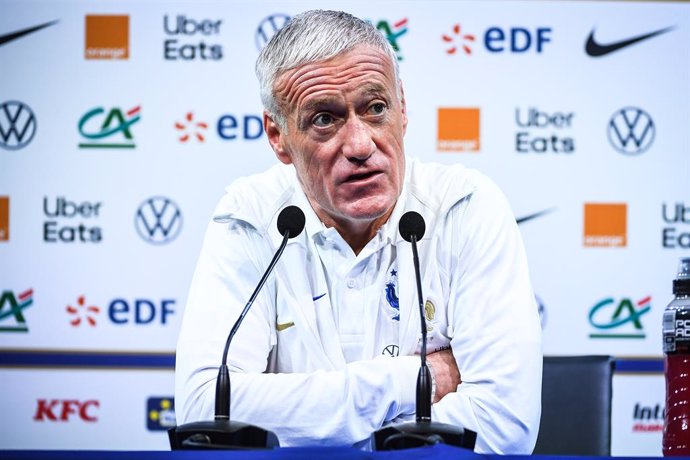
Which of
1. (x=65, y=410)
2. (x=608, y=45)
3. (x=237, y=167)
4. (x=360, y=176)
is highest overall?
(x=608, y=45)

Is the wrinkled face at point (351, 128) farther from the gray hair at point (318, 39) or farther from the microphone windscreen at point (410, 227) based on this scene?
the microphone windscreen at point (410, 227)

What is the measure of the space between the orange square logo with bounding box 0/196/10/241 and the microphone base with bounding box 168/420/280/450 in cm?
286

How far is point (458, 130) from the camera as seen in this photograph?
4.02 m

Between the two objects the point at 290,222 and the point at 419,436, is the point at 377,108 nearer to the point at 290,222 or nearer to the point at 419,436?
the point at 290,222

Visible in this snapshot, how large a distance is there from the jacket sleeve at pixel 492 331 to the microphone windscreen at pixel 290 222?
0.48m

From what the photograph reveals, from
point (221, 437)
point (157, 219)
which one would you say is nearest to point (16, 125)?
point (157, 219)

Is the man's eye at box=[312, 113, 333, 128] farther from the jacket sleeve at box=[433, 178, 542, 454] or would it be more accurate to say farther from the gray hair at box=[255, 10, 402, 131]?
the jacket sleeve at box=[433, 178, 542, 454]

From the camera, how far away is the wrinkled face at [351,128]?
219 centimetres

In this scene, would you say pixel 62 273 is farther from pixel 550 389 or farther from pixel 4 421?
pixel 550 389

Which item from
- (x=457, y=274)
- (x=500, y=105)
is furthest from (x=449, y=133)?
(x=457, y=274)

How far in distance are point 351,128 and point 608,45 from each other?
2.31m

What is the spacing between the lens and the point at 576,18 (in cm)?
407

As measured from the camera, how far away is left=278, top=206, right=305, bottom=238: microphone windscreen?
196 centimetres

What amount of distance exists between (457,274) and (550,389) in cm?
54
